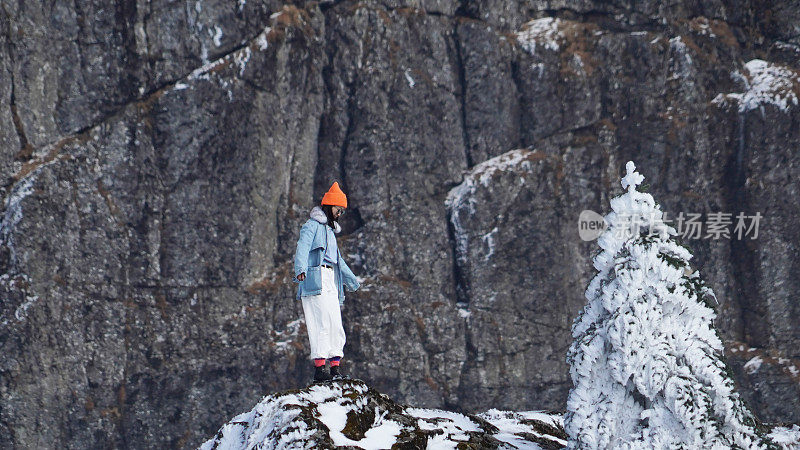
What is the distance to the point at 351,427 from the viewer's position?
759 centimetres

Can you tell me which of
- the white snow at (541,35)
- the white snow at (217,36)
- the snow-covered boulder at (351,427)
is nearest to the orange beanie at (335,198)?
the snow-covered boulder at (351,427)

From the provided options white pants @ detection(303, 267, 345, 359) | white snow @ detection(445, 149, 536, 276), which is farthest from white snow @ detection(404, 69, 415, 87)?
white pants @ detection(303, 267, 345, 359)

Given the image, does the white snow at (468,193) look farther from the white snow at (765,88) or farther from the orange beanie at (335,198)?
the orange beanie at (335,198)

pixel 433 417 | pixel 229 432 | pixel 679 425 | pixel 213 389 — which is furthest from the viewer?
pixel 213 389

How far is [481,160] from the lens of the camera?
77.6ft

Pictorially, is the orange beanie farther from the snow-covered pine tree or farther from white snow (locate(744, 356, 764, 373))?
white snow (locate(744, 356, 764, 373))

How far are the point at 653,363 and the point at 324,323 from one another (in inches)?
143

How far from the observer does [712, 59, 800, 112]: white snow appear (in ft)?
78.3

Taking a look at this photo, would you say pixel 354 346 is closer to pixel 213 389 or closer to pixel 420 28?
pixel 213 389

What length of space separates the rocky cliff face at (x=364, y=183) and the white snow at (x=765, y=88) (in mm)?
82

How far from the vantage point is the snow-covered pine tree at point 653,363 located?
693 cm

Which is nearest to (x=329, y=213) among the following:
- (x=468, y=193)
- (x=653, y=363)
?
(x=653, y=363)

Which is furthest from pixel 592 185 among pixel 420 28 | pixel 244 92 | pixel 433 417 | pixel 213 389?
pixel 433 417

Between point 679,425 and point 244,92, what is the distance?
55.2 ft
